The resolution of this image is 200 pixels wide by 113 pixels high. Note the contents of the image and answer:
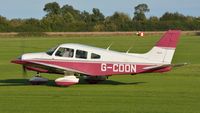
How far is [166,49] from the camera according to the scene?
20547 millimetres

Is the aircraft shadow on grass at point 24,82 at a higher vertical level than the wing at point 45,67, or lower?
lower

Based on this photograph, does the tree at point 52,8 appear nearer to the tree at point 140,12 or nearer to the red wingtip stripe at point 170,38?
the tree at point 140,12

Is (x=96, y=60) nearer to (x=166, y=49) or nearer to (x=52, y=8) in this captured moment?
(x=166, y=49)

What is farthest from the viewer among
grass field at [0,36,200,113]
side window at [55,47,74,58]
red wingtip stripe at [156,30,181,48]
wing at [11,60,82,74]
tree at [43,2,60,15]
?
tree at [43,2,60,15]

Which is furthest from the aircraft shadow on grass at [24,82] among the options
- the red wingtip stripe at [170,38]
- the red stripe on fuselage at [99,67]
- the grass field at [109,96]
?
the red wingtip stripe at [170,38]

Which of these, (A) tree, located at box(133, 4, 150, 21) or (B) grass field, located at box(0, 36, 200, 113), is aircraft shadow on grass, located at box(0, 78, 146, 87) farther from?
(A) tree, located at box(133, 4, 150, 21)

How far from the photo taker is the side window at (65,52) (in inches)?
814

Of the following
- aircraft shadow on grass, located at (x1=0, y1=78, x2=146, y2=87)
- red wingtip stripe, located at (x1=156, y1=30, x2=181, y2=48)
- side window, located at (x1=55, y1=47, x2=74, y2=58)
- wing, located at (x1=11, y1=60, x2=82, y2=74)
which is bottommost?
aircraft shadow on grass, located at (x1=0, y1=78, x2=146, y2=87)

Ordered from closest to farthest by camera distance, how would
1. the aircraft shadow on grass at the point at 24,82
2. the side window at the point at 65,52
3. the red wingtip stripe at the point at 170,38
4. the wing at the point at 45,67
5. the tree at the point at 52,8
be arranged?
the wing at the point at 45,67, the red wingtip stripe at the point at 170,38, the side window at the point at 65,52, the aircraft shadow on grass at the point at 24,82, the tree at the point at 52,8

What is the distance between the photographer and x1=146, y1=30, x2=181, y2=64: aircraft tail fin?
20469 mm

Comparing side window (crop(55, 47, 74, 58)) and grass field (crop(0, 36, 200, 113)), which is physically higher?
side window (crop(55, 47, 74, 58))

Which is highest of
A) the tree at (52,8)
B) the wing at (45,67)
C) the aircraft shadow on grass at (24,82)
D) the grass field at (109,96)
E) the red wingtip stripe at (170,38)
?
the tree at (52,8)

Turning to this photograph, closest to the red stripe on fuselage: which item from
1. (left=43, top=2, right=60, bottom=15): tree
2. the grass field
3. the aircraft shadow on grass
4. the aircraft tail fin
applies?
the grass field

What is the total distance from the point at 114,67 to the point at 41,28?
9912 centimetres
